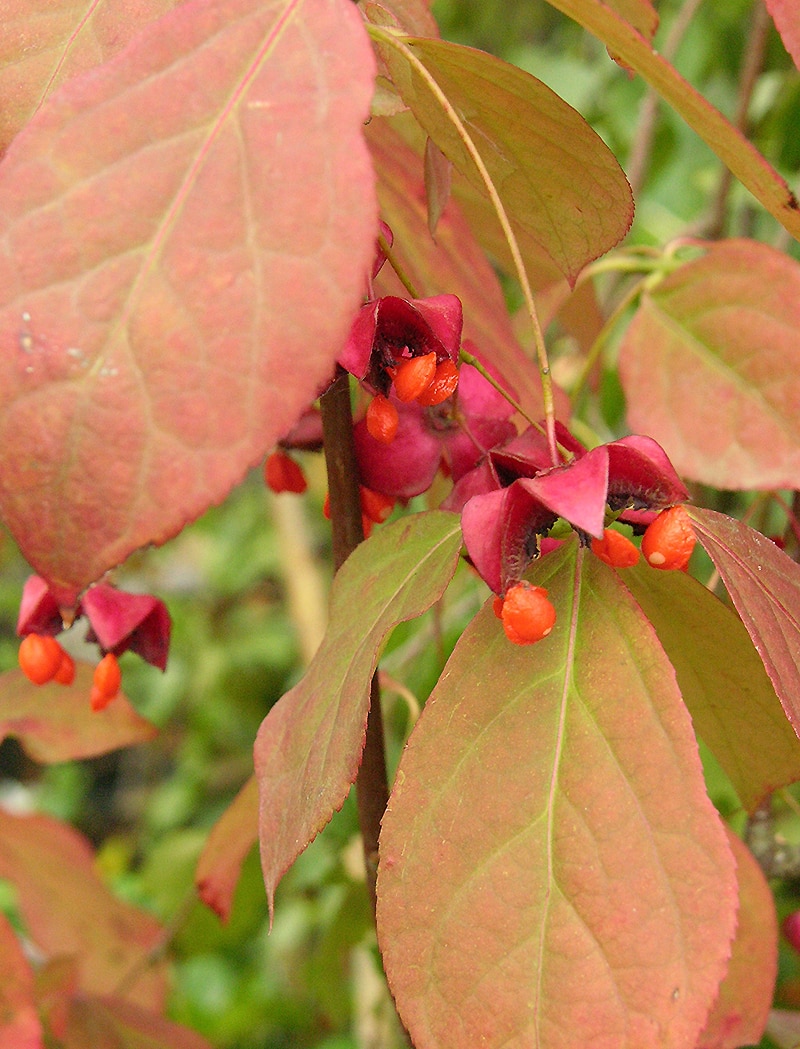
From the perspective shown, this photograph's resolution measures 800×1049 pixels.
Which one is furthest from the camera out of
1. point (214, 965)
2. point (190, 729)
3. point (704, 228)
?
point (190, 729)

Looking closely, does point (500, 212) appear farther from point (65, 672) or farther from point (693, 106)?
point (65, 672)

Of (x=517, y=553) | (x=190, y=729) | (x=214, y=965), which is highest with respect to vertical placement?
(x=517, y=553)

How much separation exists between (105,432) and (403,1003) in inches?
Result: 9.8

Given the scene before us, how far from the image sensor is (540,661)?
458 mm

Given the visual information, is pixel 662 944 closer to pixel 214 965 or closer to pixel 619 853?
pixel 619 853

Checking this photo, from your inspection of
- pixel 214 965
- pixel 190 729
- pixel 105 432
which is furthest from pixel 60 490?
pixel 190 729

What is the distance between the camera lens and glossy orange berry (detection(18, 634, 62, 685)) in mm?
625

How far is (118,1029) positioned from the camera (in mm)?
964

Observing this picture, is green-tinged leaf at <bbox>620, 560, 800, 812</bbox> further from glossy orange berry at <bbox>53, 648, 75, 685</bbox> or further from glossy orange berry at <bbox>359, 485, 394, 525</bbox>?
glossy orange berry at <bbox>53, 648, 75, 685</bbox>

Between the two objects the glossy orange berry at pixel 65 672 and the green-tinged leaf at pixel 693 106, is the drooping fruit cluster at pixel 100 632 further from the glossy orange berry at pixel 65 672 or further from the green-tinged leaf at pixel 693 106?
the green-tinged leaf at pixel 693 106

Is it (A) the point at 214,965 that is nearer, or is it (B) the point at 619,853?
(B) the point at 619,853

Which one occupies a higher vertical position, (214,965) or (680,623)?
(680,623)

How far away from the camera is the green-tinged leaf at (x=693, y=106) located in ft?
1.39

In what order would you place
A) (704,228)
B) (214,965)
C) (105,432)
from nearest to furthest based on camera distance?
1. (105,432)
2. (704,228)
3. (214,965)
